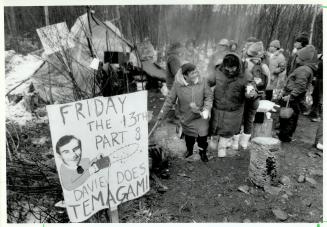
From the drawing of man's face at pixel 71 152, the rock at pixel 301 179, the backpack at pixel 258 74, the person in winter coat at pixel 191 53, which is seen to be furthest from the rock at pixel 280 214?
the person in winter coat at pixel 191 53

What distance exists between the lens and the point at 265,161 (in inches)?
126

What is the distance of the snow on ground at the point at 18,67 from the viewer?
7.10 meters

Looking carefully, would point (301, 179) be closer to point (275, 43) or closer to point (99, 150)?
point (99, 150)

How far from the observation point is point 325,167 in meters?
3.09

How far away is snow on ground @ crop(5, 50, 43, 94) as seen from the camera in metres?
7.10

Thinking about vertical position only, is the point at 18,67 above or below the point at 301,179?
above

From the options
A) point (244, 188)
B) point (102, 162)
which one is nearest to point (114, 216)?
point (102, 162)

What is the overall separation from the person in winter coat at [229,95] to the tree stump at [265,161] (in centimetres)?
47

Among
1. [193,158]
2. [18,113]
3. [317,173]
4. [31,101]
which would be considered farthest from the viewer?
[31,101]

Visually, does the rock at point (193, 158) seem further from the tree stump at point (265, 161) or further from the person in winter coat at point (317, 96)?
the person in winter coat at point (317, 96)

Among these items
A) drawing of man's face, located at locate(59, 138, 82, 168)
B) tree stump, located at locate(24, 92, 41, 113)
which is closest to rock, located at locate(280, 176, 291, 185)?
drawing of man's face, located at locate(59, 138, 82, 168)

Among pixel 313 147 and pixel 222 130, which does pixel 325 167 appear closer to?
pixel 222 130

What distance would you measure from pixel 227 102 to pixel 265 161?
806 millimetres

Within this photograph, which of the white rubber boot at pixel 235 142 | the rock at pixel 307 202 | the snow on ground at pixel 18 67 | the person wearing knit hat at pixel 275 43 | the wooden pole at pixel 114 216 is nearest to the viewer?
the wooden pole at pixel 114 216
